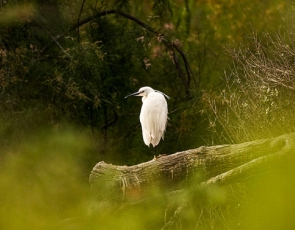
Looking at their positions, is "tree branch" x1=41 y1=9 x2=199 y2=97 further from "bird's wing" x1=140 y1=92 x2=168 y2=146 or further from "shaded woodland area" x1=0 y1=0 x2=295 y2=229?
"bird's wing" x1=140 y1=92 x2=168 y2=146

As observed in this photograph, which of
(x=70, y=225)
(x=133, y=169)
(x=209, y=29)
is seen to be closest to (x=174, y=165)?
(x=133, y=169)

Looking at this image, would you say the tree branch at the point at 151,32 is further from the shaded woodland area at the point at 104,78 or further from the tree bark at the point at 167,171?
the tree bark at the point at 167,171

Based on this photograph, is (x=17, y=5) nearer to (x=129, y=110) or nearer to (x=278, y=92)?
(x=129, y=110)

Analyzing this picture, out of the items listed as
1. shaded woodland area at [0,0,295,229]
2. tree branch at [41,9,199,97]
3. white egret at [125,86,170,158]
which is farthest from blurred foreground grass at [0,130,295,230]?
tree branch at [41,9,199,97]

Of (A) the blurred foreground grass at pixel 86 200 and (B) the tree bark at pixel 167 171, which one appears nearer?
(A) the blurred foreground grass at pixel 86 200

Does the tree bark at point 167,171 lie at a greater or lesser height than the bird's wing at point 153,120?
lesser

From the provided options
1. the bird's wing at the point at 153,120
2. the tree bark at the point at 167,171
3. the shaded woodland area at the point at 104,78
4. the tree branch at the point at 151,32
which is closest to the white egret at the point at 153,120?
the bird's wing at the point at 153,120

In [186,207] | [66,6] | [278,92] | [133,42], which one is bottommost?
[186,207]

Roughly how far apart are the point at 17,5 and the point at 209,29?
332cm

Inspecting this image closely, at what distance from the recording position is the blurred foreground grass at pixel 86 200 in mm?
1121

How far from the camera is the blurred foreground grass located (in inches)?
44.1

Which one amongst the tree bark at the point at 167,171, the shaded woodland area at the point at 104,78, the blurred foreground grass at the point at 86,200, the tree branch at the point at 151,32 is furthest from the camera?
the tree branch at the point at 151,32

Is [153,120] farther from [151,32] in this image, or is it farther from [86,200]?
[151,32]

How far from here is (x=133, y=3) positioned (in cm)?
1018
